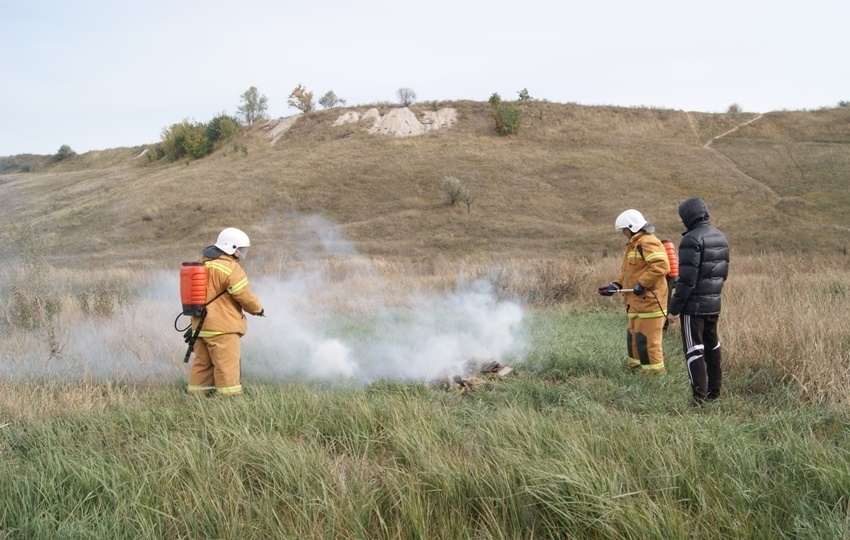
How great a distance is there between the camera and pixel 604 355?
7172 mm

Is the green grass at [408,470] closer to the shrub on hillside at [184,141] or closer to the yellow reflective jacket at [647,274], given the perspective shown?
the yellow reflective jacket at [647,274]

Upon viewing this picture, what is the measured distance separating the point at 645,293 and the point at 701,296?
1.05m

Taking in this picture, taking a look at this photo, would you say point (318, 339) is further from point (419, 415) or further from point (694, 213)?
point (694, 213)

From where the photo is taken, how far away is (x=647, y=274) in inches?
252

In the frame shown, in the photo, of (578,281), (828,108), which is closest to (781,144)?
(828,108)

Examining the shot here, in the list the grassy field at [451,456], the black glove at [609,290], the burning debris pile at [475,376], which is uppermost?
the black glove at [609,290]

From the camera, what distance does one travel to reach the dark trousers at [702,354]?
545 centimetres

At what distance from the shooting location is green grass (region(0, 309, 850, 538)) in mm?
2910

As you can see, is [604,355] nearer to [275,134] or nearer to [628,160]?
[628,160]

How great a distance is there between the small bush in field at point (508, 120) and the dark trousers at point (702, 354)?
48341 mm

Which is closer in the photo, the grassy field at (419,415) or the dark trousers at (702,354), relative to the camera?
the grassy field at (419,415)

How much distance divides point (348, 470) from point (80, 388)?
3578 mm

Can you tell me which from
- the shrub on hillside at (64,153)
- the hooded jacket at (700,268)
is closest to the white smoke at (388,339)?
the hooded jacket at (700,268)

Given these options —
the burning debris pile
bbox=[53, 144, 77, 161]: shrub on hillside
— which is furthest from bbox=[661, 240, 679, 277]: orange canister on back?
bbox=[53, 144, 77, 161]: shrub on hillside
